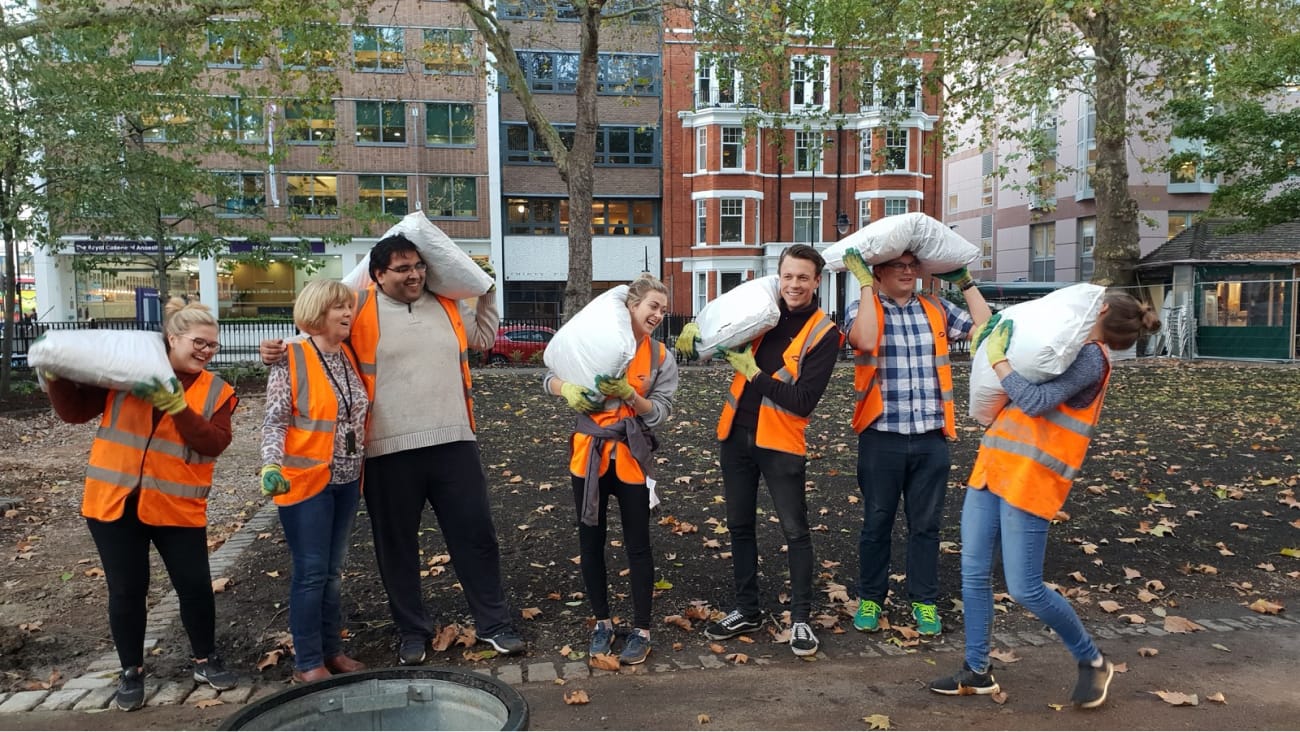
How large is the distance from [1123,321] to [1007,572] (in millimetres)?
1063

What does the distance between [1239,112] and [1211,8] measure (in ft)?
11.5

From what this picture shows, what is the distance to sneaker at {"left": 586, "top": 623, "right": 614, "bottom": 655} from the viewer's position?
397 cm

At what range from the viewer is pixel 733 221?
36.7 meters

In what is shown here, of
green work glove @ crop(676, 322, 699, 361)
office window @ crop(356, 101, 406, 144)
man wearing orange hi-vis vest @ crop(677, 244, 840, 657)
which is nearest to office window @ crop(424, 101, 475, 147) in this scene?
office window @ crop(356, 101, 406, 144)

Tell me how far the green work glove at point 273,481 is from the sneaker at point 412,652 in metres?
1.03

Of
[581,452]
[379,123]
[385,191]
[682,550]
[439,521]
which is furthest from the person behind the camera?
[385,191]

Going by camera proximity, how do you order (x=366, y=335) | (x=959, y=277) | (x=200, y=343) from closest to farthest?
(x=200, y=343) → (x=366, y=335) → (x=959, y=277)

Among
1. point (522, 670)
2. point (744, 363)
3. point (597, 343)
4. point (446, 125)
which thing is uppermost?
point (446, 125)

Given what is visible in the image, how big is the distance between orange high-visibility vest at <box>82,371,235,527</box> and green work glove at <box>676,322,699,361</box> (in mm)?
2019

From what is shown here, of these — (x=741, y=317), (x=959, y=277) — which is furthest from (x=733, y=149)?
(x=741, y=317)

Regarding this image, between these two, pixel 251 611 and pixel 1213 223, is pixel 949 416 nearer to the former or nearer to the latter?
pixel 251 611

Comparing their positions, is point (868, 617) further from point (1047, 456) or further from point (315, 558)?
point (315, 558)

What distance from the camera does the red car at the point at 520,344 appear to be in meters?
22.2

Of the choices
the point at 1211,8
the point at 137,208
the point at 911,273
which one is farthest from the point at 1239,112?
the point at 137,208
